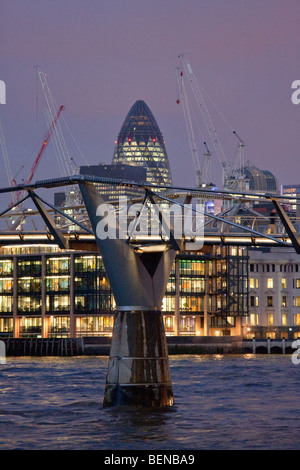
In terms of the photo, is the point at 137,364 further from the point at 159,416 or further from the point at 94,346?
the point at 94,346

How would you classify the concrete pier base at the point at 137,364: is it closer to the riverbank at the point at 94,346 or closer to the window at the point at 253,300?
the riverbank at the point at 94,346

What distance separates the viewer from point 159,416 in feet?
166

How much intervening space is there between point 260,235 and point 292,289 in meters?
130

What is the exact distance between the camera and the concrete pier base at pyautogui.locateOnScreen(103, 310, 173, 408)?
51.0 m

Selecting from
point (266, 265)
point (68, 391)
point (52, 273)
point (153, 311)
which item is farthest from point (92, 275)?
point (153, 311)

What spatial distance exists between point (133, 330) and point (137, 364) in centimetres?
159

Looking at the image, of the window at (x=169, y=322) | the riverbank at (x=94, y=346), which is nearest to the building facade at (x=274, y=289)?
the window at (x=169, y=322)

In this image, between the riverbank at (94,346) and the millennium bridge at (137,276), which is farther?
the riverbank at (94,346)

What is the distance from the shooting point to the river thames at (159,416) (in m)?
44.5

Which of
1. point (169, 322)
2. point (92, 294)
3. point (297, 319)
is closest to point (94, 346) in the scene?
point (92, 294)

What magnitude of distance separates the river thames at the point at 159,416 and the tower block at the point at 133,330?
1030mm

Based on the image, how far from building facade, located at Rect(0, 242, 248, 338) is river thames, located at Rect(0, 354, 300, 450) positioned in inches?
2482

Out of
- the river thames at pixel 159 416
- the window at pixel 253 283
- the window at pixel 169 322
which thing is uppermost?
the window at pixel 253 283

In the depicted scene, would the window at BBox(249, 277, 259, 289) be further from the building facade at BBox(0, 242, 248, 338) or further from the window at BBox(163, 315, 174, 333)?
the window at BBox(163, 315, 174, 333)
